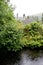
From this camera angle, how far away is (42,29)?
3108cm

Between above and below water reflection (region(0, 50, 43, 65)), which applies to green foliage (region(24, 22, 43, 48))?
above

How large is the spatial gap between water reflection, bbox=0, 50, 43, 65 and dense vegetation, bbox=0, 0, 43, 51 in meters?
1.13

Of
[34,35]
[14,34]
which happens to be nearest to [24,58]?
[14,34]

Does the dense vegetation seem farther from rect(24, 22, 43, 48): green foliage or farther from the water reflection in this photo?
the water reflection

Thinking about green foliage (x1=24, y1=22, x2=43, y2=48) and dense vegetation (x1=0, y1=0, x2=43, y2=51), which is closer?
dense vegetation (x1=0, y1=0, x2=43, y2=51)

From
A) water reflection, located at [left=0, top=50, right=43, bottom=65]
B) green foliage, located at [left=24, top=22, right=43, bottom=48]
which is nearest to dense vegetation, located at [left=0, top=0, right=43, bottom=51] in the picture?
green foliage, located at [left=24, top=22, right=43, bottom=48]

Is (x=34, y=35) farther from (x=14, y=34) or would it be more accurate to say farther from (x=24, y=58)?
(x=14, y=34)

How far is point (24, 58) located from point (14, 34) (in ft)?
11.4

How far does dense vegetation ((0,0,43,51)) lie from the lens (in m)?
22.4

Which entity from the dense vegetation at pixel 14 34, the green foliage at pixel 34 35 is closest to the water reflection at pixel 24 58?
the dense vegetation at pixel 14 34

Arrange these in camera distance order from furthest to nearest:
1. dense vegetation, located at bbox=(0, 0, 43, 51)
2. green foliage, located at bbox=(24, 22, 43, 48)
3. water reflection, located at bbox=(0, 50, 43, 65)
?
green foliage, located at bbox=(24, 22, 43, 48)
dense vegetation, located at bbox=(0, 0, 43, 51)
water reflection, located at bbox=(0, 50, 43, 65)

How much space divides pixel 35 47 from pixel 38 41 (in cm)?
133

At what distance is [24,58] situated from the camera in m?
23.8

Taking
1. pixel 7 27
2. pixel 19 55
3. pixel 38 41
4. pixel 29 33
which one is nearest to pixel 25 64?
pixel 19 55
